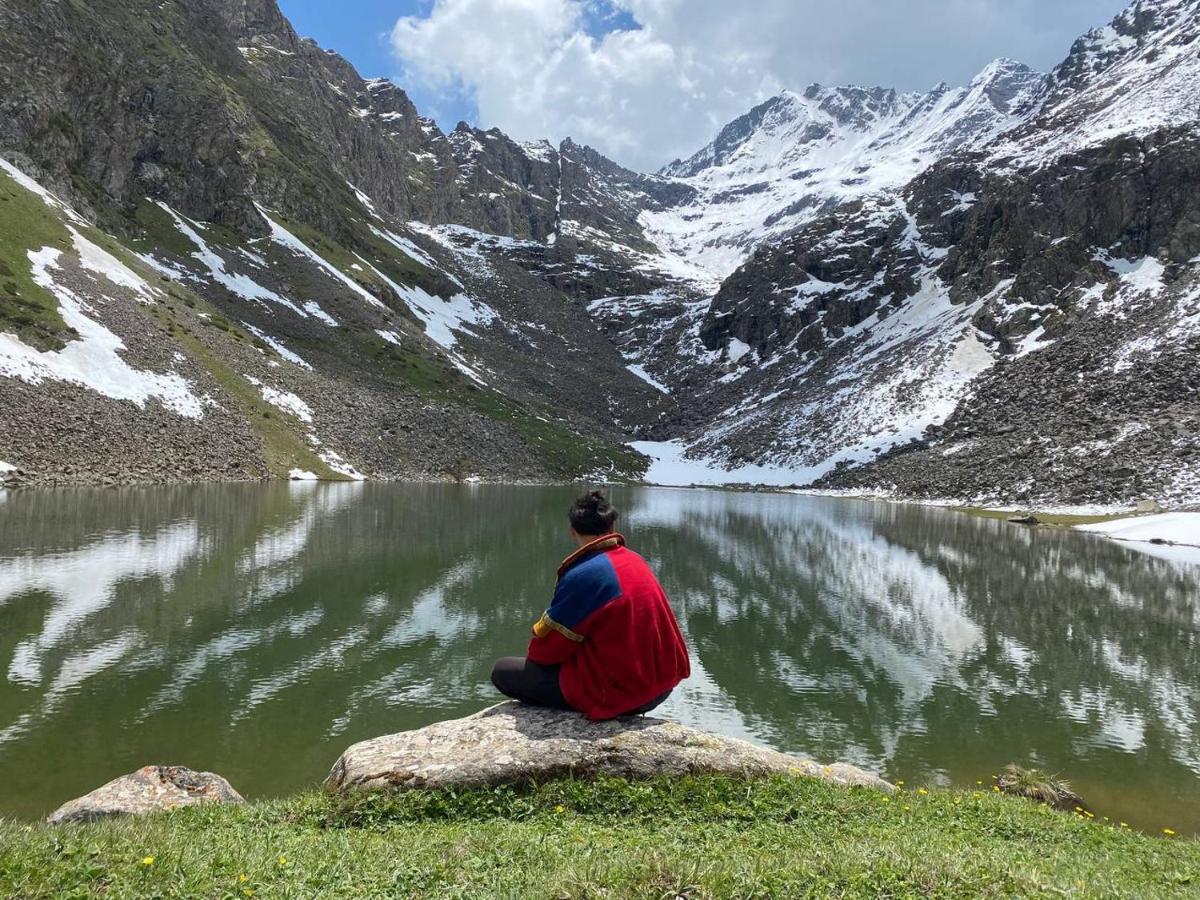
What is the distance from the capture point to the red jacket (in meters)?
8.80

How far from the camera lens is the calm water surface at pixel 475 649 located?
1456 centimetres

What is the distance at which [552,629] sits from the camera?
29.8 feet

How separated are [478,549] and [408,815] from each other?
3306 centimetres

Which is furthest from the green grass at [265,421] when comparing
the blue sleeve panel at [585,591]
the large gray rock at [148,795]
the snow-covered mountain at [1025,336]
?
the snow-covered mountain at [1025,336]

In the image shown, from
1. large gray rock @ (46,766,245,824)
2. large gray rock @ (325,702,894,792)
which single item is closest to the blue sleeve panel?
large gray rock @ (325,702,894,792)

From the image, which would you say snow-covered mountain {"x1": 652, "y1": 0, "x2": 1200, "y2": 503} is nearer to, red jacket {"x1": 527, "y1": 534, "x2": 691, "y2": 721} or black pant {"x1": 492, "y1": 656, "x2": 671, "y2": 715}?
red jacket {"x1": 527, "y1": 534, "x2": 691, "y2": 721}

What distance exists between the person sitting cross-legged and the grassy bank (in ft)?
3.62

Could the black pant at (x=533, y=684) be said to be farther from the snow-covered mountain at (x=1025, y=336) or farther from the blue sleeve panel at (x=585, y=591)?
the snow-covered mountain at (x=1025, y=336)

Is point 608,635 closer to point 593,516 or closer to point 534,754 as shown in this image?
point 593,516

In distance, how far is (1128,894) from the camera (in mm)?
6297

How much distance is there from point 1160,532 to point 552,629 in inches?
2810

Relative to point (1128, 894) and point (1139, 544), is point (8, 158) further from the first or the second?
point (1139, 544)

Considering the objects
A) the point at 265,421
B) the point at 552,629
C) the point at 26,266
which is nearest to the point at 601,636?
the point at 552,629

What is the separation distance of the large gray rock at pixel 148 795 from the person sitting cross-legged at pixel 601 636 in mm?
4698
